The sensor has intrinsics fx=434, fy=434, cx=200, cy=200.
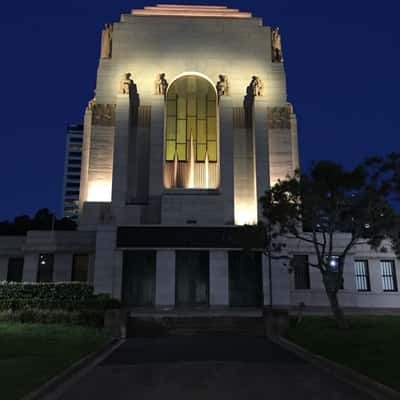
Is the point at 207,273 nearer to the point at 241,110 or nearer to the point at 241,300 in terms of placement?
the point at 241,300

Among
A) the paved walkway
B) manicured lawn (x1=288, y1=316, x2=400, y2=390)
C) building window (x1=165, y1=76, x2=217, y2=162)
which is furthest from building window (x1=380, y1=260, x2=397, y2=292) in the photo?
the paved walkway

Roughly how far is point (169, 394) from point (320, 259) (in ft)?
45.0

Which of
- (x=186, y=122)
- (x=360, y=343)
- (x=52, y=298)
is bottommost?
(x=360, y=343)

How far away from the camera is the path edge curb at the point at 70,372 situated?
9.09 meters

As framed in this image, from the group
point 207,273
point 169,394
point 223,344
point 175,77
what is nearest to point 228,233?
point 207,273

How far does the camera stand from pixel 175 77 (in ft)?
139

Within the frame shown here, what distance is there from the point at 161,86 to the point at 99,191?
11.4 m

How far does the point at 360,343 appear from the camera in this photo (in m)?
15.4

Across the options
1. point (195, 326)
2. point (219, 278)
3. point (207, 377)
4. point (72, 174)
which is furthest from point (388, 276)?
point (72, 174)

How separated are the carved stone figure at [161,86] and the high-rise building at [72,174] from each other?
104m

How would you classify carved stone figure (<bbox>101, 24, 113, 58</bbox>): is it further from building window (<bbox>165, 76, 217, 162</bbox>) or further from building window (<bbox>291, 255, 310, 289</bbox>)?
building window (<bbox>291, 255, 310, 289</bbox>)

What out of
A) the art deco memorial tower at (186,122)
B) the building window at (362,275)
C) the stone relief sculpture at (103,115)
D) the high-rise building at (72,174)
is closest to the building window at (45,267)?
the art deco memorial tower at (186,122)

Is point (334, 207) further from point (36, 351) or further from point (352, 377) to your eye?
point (36, 351)

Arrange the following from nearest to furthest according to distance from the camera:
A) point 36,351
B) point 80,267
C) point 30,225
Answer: point 36,351 → point 80,267 → point 30,225
